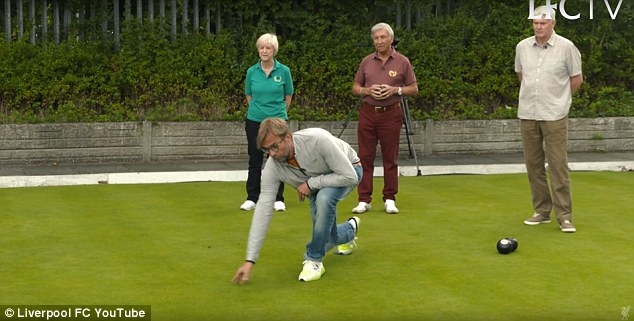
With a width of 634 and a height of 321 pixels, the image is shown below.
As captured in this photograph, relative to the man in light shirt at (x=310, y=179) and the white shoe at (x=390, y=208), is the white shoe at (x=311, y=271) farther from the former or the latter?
the white shoe at (x=390, y=208)

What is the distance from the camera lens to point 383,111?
11.9 metres

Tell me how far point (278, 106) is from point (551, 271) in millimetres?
4069

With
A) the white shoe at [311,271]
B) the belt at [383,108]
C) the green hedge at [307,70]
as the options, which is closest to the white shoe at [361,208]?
the belt at [383,108]

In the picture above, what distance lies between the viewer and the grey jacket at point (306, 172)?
8.14 m

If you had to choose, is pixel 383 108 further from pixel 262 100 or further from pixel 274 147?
pixel 274 147

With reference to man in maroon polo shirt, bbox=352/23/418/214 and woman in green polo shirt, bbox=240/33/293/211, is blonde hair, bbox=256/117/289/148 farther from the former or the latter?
woman in green polo shirt, bbox=240/33/293/211

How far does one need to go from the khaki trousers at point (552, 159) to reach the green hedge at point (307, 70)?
7.09 meters

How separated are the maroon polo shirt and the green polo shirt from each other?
31.8 inches

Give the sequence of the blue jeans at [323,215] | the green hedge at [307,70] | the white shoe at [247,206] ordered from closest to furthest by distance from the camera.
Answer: the blue jeans at [323,215] → the white shoe at [247,206] → the green hedge at [307,70]

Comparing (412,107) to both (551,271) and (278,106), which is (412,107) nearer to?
(278,106)

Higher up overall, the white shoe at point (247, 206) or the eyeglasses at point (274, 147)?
the eyeglasses at point (274, 147)

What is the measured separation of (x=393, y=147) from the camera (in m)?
12.0

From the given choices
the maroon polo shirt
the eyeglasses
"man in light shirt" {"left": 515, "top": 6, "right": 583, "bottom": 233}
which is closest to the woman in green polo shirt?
the maroon polo shirt

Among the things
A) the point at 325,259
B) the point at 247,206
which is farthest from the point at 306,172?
the point at 247,206
